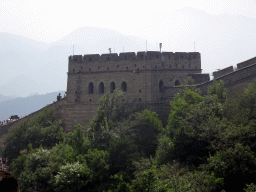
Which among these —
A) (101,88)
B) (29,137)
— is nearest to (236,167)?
(101,88)

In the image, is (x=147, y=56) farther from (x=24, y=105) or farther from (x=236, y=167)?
(x=24, y=105)

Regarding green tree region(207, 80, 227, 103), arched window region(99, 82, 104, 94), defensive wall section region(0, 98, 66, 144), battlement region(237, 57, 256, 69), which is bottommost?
defensive wall section region(0, 98, 66, 144)

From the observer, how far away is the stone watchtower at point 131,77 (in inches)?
871

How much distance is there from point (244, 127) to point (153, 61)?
12.4 m

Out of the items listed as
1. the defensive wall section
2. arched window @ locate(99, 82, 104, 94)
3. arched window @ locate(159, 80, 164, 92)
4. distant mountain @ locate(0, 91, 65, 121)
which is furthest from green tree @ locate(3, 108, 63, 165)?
distant mountain @ locate(0, 91, 65, 121)

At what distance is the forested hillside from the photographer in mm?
10102

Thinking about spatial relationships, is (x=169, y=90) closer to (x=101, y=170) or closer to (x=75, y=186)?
(x=101, y=170)

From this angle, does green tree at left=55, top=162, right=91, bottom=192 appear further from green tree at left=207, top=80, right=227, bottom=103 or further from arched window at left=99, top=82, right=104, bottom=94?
arched window at left=99, top=82, right=104, bottom=94

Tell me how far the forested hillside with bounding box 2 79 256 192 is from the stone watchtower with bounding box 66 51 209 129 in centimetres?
325

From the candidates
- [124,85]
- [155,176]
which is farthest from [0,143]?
[155,176]

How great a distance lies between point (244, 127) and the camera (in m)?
11.4

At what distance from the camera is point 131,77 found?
2278 cm

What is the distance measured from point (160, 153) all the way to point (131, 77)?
402 inches

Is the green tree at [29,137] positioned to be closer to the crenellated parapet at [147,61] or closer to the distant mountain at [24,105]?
the crenellated parapet at [147,61]
